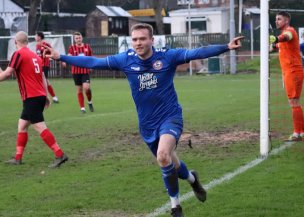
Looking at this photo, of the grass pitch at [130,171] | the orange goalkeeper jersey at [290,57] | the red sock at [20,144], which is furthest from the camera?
the orange goalkeeper jersey at [290,57]

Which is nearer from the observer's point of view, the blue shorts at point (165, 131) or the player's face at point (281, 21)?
the blue shorts at point (165, 131)

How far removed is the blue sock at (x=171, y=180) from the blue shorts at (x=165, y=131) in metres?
0.34

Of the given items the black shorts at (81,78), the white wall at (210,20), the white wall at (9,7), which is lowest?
the black shorts at (81,78)

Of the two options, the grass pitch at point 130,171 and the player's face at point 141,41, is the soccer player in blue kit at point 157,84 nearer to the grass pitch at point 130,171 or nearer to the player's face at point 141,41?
the player's face at point 141,41

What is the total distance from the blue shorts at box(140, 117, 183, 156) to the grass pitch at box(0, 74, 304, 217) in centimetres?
73

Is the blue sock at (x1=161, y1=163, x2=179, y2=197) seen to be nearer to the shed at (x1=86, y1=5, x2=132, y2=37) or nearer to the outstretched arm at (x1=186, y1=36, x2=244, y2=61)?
the outstretched arm at (x1=186, y1=36, x2=244, y2=61)

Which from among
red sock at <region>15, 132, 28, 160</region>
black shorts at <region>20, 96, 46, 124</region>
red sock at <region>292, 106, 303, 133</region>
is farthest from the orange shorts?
red sock at <region>15, 132, 28, 160</region>

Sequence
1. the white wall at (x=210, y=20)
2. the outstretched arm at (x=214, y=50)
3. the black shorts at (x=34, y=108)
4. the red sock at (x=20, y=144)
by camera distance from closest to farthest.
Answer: the outstretched arm at (x=214, y=50)
the black shorts at (x=34, y=108)
the red sock at (x=20, y=144)
the white wall at (x=210, y=20)

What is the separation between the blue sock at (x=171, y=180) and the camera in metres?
6.94

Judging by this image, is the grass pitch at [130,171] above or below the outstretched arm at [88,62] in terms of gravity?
below

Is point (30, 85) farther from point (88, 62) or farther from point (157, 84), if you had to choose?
point (157, 84)

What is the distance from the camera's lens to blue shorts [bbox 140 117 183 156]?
7090 mm

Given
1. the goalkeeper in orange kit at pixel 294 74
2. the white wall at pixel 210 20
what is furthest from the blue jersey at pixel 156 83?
the white wall at pixel 210 20

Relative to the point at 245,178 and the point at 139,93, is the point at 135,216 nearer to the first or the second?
the point at 139,93
